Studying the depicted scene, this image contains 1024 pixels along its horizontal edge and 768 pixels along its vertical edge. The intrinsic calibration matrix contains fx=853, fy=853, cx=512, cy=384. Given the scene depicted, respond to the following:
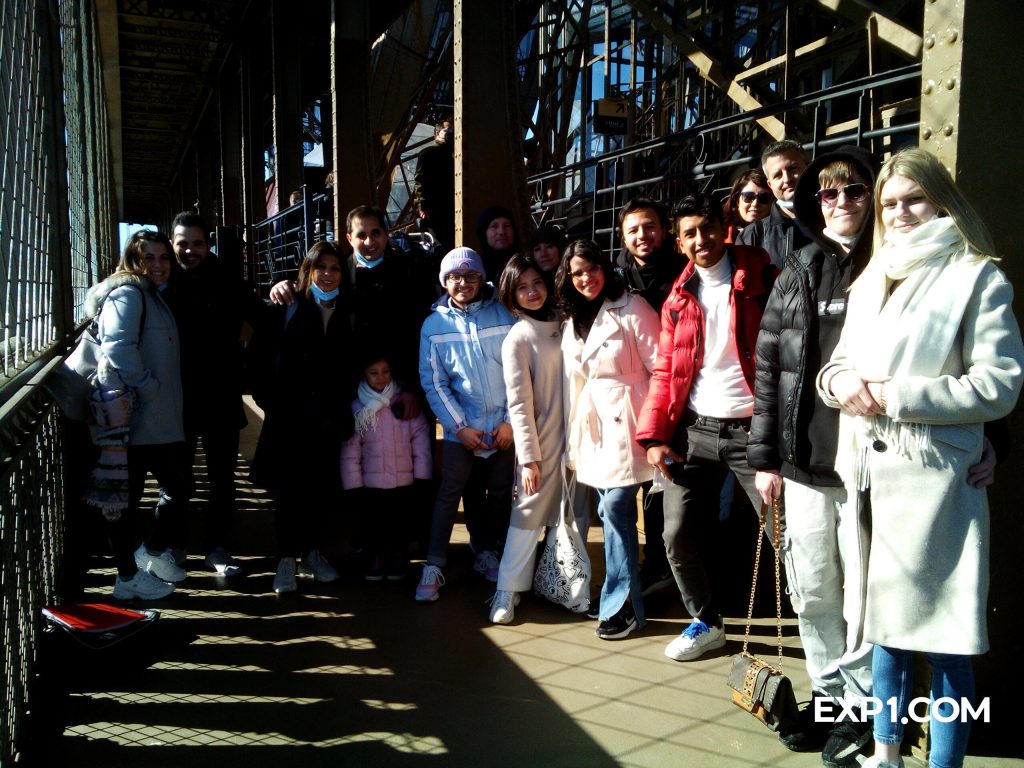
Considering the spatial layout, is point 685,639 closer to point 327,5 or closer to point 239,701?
point 239,701

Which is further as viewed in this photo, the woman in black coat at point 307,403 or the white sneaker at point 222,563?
the white sneaker at point 222,563

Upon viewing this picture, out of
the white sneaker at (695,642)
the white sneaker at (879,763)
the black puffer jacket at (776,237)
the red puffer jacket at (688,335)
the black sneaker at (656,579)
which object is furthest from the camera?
the black sneaker at (656,579)

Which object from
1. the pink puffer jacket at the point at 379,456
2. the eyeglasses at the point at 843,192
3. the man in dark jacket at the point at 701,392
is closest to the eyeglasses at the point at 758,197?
the man in dark jacket at the point at 701,392

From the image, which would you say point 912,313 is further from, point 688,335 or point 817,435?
point 688,335

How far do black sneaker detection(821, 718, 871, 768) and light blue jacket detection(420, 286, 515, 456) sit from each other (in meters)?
2.24

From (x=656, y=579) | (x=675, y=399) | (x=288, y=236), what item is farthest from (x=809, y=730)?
(x=288, y=236)

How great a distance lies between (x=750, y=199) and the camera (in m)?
4.25

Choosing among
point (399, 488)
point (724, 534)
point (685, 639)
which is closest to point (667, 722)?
point (685, 639)

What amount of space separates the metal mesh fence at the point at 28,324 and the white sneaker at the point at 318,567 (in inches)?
48.6

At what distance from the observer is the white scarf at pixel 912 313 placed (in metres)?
2.38

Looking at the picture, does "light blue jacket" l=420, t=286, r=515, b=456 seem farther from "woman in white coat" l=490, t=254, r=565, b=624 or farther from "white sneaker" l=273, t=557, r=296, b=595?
"white sneaker" l=273, t=557, r=296, b=595

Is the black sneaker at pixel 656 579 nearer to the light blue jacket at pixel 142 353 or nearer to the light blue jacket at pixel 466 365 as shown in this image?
the light blue jacket at pixel 466 365

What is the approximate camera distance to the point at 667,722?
3.09 m

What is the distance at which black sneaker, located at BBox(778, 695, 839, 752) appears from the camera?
2900 millimetres
